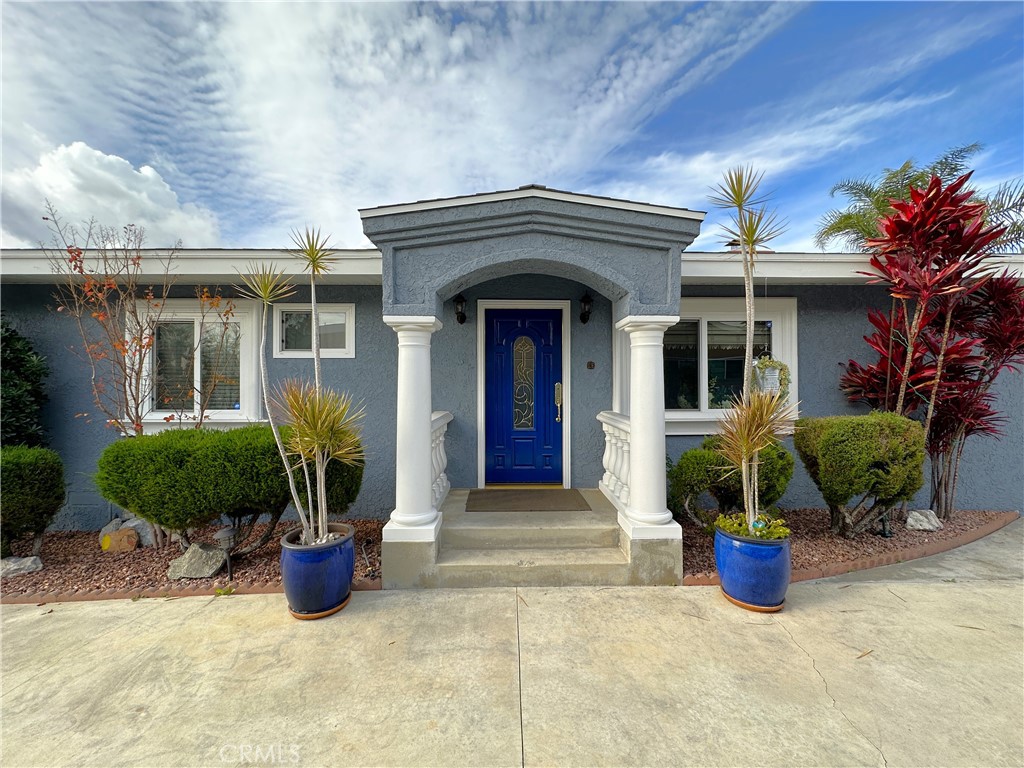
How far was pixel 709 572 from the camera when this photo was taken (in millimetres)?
3824

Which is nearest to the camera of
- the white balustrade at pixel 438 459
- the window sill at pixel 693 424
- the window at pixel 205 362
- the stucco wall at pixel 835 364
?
the white balustrade at pixel 438 459

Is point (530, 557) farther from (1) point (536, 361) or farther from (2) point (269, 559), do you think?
(2) point (269, 559)

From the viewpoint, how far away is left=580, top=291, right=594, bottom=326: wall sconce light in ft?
16.9

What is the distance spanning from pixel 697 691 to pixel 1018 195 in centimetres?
1096

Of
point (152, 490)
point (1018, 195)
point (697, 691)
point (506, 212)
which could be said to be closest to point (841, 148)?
point (1018, 195)

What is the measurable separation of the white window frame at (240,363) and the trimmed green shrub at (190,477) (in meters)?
1.31

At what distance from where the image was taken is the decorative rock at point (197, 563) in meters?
3.80

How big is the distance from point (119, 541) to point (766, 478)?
21.7 ft

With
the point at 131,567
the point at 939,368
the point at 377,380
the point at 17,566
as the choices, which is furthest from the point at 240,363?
the point at 939,368

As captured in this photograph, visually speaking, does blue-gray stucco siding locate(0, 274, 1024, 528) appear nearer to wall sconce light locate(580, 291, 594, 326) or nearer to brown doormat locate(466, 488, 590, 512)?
wall sconce light locate(580, 291, 594, 326)

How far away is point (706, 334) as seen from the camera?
539 cm

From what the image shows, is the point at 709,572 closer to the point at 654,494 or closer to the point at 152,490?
the point at 654,494

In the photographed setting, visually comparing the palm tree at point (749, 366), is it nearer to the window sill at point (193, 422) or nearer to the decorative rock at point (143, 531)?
the window sill at point (193, 422)

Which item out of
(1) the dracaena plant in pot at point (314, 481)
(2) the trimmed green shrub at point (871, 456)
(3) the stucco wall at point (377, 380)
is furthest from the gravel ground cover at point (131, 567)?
(2) the trimmed green shrub at point (871, 456)
